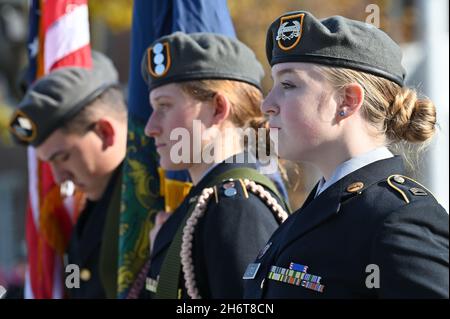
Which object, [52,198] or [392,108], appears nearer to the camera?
[392,108]

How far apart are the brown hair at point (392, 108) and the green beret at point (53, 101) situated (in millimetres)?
2408

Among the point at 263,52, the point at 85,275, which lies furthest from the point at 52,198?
the point at 263,52

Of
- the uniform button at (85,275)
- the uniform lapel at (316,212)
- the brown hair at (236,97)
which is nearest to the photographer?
the uniform lapel at (316,212)

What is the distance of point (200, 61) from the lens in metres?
3.59

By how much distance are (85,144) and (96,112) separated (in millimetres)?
206

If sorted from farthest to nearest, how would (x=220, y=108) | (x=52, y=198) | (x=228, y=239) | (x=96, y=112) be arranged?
(x=52, y=198), (x=96, y=112), (x=220, y=108), (x=228, y=239)

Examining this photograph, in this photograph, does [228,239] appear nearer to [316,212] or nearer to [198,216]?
[198,216]

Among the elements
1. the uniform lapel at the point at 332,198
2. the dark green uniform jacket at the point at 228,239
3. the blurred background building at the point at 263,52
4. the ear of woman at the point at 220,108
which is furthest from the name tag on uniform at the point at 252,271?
the ear of woman at the point at 220,108

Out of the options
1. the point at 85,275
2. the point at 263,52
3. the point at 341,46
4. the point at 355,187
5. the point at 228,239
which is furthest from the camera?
the point at 263,52

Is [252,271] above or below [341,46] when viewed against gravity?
below

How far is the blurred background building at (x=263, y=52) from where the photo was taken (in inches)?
165

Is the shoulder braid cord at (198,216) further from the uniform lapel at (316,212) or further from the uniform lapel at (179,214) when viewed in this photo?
the uniform lapel at (316,212)
